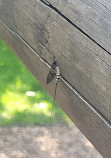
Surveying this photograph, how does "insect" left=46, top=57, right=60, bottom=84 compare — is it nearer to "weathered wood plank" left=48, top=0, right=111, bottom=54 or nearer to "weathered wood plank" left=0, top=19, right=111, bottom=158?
"weathered wood plank" left=0, top=19, right=111, bottom=158

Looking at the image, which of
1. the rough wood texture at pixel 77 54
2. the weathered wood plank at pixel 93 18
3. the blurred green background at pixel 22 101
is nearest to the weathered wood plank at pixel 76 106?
the rough wood texture at pixel 77 54

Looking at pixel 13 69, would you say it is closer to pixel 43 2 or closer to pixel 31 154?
pixel 31 154

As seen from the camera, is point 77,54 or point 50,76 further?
point 50,76

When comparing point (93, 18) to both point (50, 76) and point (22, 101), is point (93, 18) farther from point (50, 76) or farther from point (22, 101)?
point (22, 101)

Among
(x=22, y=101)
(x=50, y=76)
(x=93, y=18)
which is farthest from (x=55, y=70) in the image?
Answer: (x=22, y=101)

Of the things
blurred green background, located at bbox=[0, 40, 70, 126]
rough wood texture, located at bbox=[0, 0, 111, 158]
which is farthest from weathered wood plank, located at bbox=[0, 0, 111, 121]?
blurred green background, located at bbox=[0, 40, 70, 126]

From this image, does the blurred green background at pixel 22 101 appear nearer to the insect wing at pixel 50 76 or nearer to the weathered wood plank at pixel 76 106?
the weathered wood plank at pixel 76 106
